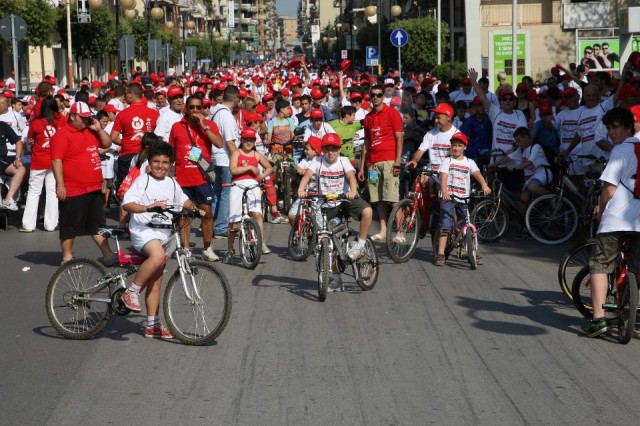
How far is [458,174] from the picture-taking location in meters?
12.4

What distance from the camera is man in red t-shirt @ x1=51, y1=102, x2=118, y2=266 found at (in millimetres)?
12102

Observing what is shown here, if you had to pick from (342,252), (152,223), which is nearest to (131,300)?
(152,223)

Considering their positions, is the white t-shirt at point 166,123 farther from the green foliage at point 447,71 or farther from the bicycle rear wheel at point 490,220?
the green foliage at point 447,71

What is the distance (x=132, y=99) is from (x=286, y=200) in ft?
9.12

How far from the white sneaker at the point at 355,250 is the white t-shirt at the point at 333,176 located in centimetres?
77

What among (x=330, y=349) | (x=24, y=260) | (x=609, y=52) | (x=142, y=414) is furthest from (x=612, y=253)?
(x=609, y=52)

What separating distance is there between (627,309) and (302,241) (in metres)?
4.85

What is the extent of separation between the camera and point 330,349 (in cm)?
842

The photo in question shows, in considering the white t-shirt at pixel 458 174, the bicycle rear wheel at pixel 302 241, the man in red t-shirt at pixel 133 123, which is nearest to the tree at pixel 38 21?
the man in red t-shirt at pixel 133 123

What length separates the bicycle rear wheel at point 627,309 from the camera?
27.1 ft

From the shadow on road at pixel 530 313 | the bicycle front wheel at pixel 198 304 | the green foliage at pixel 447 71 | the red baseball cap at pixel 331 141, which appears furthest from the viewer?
the green foliage at pixel 447 71

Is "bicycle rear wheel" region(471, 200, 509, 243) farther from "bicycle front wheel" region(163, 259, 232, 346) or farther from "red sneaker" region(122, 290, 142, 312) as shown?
"red sneaker" region(122, 290, 142, 312)

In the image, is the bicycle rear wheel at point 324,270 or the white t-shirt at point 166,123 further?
the white t-shirt at point 166,123

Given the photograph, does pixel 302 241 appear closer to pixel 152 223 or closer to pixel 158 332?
pixel 158 332
